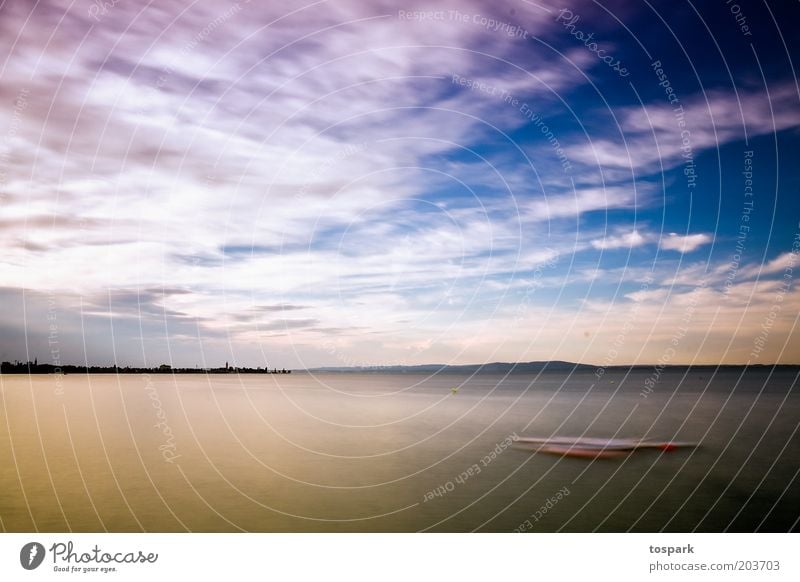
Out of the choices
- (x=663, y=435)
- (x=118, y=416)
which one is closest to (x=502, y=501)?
(x=663, y=435)

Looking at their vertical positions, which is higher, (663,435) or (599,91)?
(599,91)

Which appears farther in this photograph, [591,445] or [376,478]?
[591,445]
